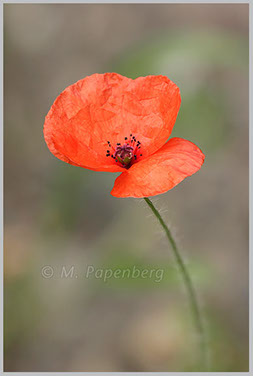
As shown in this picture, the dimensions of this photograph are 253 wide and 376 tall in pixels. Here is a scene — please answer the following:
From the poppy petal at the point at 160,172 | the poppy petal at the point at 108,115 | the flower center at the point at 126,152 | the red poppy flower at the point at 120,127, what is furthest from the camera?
the flower center at the point at 126,152

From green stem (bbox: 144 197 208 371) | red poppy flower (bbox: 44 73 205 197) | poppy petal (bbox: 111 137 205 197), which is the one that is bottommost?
green stem (bbox: 144 197 208 371)

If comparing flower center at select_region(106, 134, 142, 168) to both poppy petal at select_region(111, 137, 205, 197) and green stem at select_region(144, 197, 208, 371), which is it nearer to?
poppy petal at select_region(111, 137, 205, 197)

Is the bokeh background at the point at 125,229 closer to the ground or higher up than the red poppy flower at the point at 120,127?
closer to the ground

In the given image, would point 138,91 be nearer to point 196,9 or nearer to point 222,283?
point 222,283

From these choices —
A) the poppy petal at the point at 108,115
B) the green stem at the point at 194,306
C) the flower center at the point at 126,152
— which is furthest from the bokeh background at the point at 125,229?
the poppy petal at the point at 108,115

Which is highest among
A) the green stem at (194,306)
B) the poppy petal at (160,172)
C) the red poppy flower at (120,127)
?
the red poppy flower at (120,127)

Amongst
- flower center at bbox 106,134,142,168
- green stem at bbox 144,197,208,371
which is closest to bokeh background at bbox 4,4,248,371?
green stem at bbox 144,197,208,371

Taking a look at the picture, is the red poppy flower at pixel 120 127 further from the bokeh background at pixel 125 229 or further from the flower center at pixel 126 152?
the bokeh background at pixel 125 229
